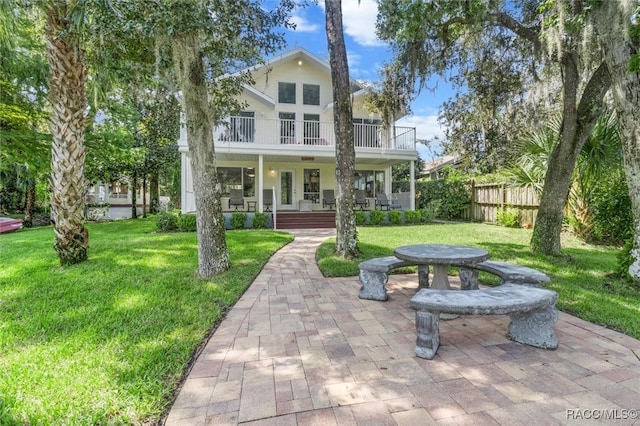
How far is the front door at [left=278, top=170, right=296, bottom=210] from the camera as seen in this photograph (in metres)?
14.9

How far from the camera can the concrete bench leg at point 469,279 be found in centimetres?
395

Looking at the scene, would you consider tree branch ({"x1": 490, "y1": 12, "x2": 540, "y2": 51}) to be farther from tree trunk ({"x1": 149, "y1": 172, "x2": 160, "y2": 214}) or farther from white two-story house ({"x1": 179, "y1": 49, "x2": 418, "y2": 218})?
tree trunk ({"x1": 149, "y1": 172, "x2": 160, "y2": 214})

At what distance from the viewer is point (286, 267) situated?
5777mm

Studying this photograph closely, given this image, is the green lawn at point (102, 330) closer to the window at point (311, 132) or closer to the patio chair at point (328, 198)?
the window at point (311, 132)

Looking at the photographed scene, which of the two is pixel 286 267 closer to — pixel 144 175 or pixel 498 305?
pixel 498 305

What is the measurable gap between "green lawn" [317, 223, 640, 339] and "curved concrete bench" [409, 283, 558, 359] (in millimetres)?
1013

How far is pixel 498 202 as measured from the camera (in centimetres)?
1200

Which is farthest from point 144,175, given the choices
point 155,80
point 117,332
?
point 117,332

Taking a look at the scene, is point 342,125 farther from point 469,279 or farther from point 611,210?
point 611,210

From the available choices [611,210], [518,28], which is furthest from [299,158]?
[611,210]

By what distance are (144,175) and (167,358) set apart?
16.0 metres

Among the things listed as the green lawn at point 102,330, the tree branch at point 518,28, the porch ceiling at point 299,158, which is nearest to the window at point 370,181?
the porch ceiling at point 299,158

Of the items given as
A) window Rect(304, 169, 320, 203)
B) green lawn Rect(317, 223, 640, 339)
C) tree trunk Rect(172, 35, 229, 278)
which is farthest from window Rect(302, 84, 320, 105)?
tree trunk Rect(172, 35, 229, 278)

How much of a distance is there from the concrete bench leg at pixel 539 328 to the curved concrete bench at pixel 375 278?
1.38m
